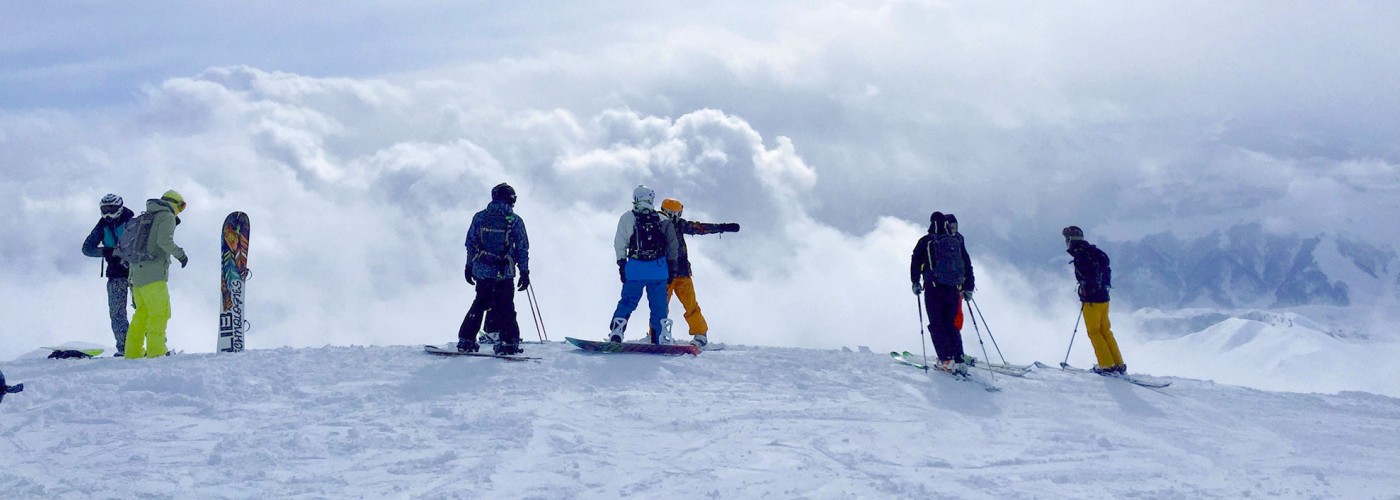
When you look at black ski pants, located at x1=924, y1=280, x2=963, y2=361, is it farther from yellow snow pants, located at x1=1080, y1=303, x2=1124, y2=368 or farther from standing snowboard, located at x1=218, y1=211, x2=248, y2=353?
standing snowboard, located at x1=218, y1=211, x2=248, y2=353

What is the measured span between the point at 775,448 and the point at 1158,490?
3228mm

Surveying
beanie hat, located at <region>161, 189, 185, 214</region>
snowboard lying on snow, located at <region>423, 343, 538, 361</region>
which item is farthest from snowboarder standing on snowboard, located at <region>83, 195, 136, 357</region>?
snowboard lying on snow, located at <region>423, 343, 538, 361</region>

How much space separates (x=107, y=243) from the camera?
14680mm

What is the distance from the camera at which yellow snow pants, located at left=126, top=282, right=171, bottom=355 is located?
1363cm

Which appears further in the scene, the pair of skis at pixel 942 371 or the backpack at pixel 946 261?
the backpack at pixel 946 261

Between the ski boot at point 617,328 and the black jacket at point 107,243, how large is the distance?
739 cm

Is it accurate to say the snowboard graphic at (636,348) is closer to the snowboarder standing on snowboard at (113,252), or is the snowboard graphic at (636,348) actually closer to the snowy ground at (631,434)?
the snowy ground at (631,434)

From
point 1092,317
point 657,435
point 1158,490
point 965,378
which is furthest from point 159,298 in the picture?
point 1092,317

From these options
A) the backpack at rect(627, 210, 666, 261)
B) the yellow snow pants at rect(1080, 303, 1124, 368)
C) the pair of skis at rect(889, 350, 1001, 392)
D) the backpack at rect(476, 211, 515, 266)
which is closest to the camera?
the pair of skis at rect(889, 350, 1001, 392)

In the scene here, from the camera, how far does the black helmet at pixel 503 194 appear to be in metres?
13.2

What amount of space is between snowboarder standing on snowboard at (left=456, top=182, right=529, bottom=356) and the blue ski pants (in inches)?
67.8

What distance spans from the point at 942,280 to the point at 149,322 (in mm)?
10932

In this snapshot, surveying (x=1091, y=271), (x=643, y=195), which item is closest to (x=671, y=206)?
(x=643, y=195)

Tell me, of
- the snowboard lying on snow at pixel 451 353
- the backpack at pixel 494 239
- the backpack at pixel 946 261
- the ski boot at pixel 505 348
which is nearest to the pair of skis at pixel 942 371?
the backpack at pixel 946 261
